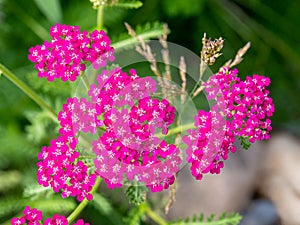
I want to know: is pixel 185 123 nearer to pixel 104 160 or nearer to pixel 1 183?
pixel 104 160

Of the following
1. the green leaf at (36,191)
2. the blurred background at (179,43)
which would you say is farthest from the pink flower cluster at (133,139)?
the blurred background at (179,43)

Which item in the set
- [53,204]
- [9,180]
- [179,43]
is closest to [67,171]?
[53,204]

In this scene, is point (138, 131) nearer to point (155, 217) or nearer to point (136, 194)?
point (136, 194)

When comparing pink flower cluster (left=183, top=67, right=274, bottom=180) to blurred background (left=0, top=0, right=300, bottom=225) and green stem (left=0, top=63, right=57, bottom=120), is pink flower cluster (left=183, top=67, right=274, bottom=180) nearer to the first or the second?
green stem (left=0, top=63, right=57, bottom=120)

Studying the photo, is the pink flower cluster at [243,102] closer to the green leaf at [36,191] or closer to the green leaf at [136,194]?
the green leaf at [136,194]

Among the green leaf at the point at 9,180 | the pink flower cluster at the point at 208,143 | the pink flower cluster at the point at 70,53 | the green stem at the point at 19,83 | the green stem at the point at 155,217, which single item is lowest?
the pink flower cluster at the point at 208,143
